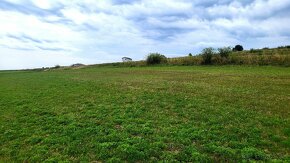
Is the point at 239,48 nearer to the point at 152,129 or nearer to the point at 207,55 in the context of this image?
the point at 207,55

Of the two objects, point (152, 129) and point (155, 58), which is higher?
point (155, 58)

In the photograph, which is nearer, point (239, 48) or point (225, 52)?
point (225, 52)

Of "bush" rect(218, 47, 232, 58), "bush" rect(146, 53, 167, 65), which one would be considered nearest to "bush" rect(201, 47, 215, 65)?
"bush" rect(218, 47, 232, 58)

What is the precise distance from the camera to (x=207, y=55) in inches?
2291

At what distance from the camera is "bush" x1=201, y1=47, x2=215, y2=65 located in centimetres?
5779

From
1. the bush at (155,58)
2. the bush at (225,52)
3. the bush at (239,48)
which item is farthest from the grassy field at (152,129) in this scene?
the bush at (239,48)

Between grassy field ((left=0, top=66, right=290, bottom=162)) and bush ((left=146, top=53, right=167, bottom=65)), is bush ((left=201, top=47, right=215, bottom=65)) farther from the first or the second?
grassy field ((left=0, top=66, right=290, bottom=162))

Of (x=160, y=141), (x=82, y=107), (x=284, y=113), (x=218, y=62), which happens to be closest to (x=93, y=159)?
(x=160, y=141)

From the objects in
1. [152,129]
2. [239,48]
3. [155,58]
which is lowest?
[152,129]

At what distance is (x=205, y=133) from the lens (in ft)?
37.0

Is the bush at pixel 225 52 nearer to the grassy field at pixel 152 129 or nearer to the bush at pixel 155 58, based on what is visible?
the bush at pixel 155 58

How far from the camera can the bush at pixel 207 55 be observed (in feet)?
190

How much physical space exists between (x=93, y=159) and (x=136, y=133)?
2891 mm

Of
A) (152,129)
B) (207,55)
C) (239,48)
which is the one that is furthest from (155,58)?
(152,129)
